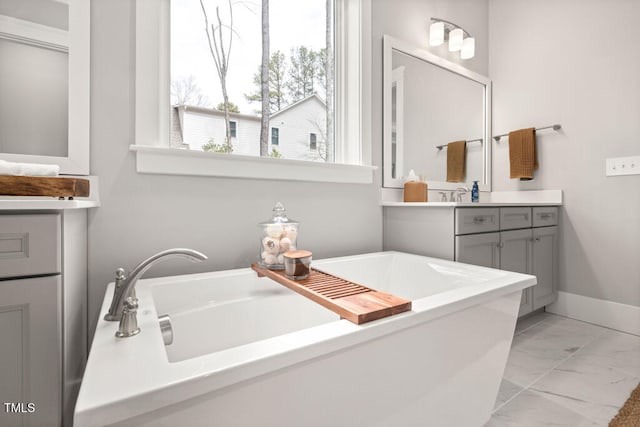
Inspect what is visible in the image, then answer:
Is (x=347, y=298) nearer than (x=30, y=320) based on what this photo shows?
No

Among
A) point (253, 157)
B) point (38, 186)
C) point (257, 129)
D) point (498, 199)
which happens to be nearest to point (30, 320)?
point (38, 186)

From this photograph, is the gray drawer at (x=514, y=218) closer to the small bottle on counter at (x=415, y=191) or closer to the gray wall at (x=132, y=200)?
the small bottle on counter at (x=415, y=191)

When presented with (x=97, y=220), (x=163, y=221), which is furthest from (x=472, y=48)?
(x=97, y=220)

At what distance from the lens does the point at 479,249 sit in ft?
6.13

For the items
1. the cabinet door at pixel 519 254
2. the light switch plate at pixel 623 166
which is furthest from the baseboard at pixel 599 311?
the light switch plate at pixel 623 166

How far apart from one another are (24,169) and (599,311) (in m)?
3.28

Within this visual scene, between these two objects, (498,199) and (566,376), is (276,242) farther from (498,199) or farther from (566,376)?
(498,199)

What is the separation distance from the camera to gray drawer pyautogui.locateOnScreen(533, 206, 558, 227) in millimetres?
2279

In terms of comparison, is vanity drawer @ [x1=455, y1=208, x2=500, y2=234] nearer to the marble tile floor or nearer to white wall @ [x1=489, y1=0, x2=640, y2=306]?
the marble tile floor

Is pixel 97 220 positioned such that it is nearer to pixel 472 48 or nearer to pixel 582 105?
pixel 472 48

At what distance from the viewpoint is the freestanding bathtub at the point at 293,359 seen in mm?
533

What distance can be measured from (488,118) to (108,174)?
117 inches

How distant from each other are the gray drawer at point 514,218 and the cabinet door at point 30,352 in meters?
2.19

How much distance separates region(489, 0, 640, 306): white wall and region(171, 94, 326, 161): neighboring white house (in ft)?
6.10
